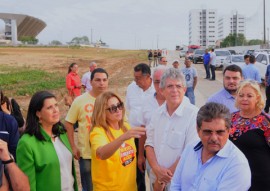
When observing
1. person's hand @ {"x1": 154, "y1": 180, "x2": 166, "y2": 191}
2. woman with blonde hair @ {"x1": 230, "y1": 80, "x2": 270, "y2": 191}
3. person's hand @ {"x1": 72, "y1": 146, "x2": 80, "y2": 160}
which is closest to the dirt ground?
person's hand @ {"x1": 72, "y1": 146, "x2": 80, "y2": 160}

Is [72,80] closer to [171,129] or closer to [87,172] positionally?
[87,172]

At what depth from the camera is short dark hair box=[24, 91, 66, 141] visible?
321 centimetres

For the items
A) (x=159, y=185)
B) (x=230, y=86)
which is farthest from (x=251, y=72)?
(x=159, y=185)

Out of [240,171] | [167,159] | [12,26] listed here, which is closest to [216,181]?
[240,171]

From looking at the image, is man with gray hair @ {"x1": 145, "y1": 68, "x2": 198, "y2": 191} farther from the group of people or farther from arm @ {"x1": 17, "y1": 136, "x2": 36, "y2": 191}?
arm @ {"x1": 17, "y1": 136, "x2": 36, "y2": 191}

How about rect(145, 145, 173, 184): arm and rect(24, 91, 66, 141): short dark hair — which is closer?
rect(24, 91, 66, 141): short dark hair

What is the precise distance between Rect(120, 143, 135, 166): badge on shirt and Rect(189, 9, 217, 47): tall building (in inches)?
7696

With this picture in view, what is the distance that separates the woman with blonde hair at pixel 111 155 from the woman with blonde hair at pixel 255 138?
3.28 feet

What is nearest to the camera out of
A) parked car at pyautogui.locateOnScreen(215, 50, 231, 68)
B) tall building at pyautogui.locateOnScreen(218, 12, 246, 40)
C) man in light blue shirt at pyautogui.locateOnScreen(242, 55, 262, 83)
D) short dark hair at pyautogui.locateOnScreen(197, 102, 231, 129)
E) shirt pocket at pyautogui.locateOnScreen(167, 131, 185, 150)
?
short dark hair at pyautogui.locateOnScreen(197, 102, 231, 129)

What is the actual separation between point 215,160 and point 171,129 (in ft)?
3.10

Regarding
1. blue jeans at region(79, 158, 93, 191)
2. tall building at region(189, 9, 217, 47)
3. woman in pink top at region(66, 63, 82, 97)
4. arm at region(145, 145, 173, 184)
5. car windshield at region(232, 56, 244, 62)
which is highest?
tall building at region(189, 9, 217, 47)

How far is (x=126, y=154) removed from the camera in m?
3.34

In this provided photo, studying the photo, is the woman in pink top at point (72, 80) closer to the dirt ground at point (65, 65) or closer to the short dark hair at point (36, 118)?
the dirt ground at point (65, 65)

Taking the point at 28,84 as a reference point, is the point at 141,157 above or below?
below
